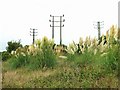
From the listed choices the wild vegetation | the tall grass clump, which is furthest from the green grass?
the tall grass clump

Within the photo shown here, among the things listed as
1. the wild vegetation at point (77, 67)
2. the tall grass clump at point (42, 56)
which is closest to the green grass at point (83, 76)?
the wild vegetation at point (77, 67)

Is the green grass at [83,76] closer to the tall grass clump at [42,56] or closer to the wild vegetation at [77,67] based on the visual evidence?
the wild vegetation at [77,67]

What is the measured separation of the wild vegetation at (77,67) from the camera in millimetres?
9586

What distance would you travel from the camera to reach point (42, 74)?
11.6 meters

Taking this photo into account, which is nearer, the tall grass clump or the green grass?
the green grass

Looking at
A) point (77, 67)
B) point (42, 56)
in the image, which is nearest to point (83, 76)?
point (77, 67)

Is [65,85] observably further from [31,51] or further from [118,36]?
[31,51]

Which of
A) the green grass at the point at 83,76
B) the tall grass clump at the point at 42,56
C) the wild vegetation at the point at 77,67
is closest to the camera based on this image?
the green grass at the point at 83,76

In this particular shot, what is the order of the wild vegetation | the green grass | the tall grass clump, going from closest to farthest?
the green grass < the wild vegetation < the tall grass clump

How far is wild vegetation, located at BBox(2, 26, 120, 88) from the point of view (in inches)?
377

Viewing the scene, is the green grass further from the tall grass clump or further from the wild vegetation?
the tall grass clump

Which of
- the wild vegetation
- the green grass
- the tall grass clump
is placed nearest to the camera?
the green grass

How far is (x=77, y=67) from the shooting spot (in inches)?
459

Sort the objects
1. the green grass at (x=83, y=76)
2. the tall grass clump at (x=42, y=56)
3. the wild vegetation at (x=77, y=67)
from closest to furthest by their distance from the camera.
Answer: the green grass at (x=83, y=76)
the wild vegetation at (x=77, y=67)
the tall grass clump at (x=42, y=56)
